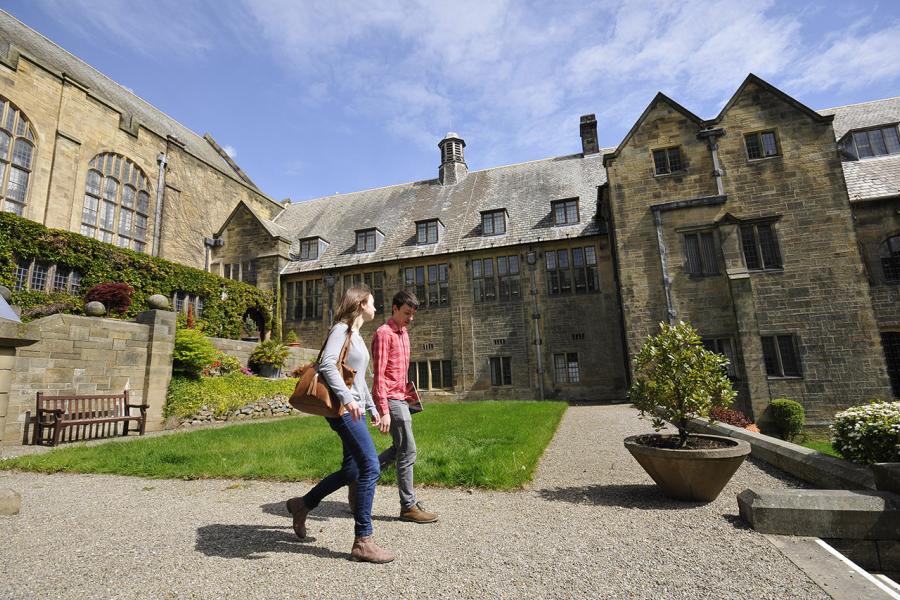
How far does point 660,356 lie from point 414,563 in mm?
3794

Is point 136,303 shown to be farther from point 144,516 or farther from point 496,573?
point 496,573

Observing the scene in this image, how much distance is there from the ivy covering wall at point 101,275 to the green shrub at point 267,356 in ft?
10.1

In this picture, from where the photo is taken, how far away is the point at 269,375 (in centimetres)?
1730

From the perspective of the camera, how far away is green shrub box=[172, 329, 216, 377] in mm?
13148

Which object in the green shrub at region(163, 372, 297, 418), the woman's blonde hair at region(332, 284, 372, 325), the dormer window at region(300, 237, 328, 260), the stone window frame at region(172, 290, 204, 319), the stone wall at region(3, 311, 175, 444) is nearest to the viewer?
the woman's blonde hair at region(332, 284, 372, 325)

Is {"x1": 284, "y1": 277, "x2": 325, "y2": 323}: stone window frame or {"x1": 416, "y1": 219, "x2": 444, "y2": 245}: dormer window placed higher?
{"x1": 416, "y1": 219, "x2": 444, "y2": 245}: dormer window

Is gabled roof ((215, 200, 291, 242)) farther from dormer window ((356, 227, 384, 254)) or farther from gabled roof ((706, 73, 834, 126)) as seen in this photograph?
gabled roof ((706, 73, 834, 126))

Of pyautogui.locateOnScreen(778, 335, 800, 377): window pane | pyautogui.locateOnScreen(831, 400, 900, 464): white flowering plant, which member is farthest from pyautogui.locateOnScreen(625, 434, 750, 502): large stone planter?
pyautogui.locateOnScreen(778, 335, 800, 377): window pane

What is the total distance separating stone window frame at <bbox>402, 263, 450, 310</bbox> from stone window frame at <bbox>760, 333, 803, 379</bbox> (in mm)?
12817

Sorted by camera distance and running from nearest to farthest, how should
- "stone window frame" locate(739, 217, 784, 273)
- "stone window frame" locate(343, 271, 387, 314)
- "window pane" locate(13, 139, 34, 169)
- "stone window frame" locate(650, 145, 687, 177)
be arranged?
"stone window frame" locate(739, 217, 784, 273), "window pane" locate(13, 139, 34, 169), "stone window frame" locate(650, 145, 687, 177), "stone window frame" locate(343, 271, 387, 314)

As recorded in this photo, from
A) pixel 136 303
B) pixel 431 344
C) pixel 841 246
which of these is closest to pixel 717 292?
pixel 841 246

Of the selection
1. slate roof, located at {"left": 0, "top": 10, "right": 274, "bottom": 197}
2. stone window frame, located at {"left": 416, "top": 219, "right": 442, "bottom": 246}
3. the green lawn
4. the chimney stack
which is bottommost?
the green lawn

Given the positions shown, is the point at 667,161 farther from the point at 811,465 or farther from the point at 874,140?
the point at 811,465

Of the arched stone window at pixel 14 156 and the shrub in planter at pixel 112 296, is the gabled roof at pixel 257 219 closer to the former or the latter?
the arched stone window at pixel 14 156
